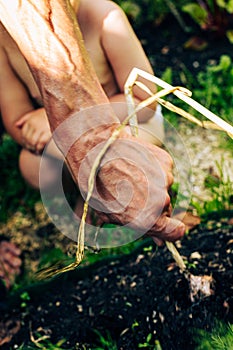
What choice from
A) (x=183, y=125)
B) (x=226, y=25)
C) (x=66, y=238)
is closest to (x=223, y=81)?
(x=183, y=125)

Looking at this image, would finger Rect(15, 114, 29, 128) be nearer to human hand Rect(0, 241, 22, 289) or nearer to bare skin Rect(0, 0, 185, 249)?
human hand Rect(0, 241, 22, 289)

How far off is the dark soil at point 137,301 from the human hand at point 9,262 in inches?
6.5

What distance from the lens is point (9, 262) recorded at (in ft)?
7.71

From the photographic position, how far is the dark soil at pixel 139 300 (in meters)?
1.67

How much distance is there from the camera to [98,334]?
179 centimetres

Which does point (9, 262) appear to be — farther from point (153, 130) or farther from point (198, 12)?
point (198, 12)

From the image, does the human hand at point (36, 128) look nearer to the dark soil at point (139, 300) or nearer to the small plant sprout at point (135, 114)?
the dark soil at point (139, 300)

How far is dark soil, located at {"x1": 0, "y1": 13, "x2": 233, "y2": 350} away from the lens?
1.67 meters

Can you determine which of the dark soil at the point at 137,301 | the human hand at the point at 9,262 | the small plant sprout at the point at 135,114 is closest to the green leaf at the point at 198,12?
the dark soil at the point at 137,301

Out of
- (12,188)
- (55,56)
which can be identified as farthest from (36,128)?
(55,56)

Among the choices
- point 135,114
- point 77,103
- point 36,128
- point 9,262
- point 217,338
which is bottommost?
point 9,262

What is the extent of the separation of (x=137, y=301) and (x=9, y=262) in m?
0.73

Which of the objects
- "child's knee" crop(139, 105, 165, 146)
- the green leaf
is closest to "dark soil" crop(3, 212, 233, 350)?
"child's knee" crop(139, 105, 165, 146)

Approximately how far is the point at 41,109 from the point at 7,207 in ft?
2.13
